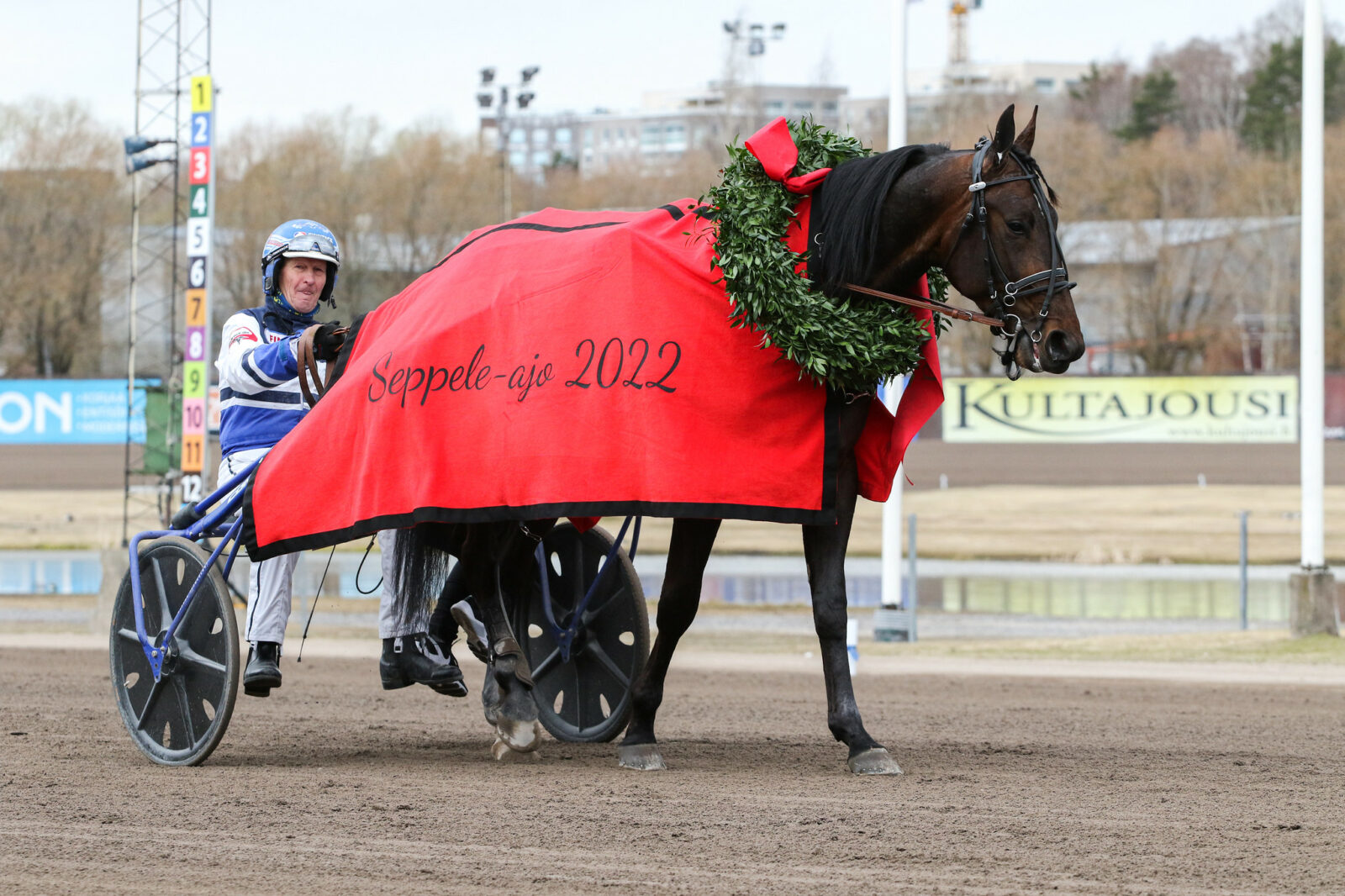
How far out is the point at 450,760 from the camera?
5727 millimetres

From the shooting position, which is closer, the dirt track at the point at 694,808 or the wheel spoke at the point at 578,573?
the dirt track at the point at 694,808

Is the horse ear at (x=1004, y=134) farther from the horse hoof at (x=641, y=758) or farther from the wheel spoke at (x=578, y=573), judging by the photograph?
the wheel spoke at (x=578, y=573)

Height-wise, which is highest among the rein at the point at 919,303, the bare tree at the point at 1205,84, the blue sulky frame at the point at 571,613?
the bare tree at the point at 1205,84

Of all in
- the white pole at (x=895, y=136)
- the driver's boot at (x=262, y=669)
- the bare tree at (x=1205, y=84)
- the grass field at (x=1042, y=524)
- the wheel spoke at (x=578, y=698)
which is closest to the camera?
the driver's boot at (x=262, y=669)

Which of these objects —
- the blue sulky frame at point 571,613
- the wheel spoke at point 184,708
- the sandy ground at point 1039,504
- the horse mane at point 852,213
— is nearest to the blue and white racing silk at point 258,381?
the wheel spoke at point 184,708

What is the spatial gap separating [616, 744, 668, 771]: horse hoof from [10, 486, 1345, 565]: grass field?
1623 centimetres

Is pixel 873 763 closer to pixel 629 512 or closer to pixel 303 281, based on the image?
pixel 629 512

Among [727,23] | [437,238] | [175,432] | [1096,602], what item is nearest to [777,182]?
[1096,602]

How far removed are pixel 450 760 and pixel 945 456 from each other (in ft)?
82.2

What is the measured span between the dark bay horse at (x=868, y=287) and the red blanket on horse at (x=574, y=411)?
9.6 inches

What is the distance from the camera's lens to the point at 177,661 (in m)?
5.65

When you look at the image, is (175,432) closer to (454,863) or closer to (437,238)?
(454,863)

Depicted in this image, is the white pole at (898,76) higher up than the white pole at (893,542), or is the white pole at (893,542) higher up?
the white pole at (898,76)

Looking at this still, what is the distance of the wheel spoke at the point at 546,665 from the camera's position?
638 centimetres
